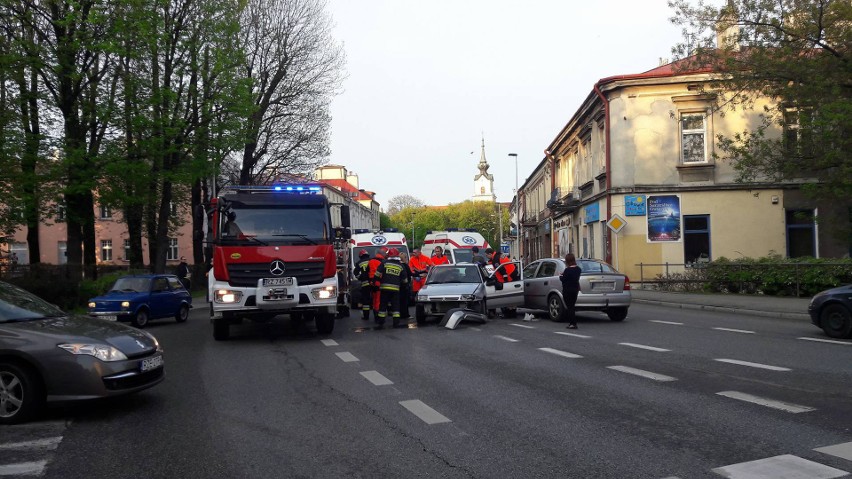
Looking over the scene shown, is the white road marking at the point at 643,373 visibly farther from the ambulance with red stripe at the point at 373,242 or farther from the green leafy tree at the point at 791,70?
the ambulance with red stripe at the point at 373,242

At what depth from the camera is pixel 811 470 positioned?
4.80m

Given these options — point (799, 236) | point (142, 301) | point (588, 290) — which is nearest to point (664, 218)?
point (799, 236)

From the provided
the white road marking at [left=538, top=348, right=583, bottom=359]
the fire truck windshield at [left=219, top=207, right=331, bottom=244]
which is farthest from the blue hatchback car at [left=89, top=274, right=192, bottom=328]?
the white road marking at [left=538, top=348, right=583, bottom=359]

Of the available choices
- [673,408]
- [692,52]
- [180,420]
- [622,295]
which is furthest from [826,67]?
[180,420]

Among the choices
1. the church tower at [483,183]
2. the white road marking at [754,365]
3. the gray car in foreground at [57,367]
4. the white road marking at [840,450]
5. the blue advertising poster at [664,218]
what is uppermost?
the church tower at [483,183]

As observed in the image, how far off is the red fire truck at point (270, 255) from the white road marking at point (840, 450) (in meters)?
9.39

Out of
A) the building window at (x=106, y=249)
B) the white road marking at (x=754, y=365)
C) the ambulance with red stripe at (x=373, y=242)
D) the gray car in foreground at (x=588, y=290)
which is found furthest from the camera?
the building window at (x=106, y=249)

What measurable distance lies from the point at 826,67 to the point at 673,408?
17.2 m

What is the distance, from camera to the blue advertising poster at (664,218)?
30.3m

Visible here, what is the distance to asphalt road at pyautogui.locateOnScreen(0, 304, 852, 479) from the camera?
5.17m

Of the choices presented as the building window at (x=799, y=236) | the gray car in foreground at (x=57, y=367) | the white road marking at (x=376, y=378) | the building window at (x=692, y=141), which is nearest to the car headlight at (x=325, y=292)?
the white road marking at (x=376, y=378)

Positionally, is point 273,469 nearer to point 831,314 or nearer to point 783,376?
point 783,376

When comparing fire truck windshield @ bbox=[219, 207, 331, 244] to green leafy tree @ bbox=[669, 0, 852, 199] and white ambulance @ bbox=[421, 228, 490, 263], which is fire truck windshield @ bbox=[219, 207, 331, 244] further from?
green leafy tree @ bbox=[669, 0, 852, 199]

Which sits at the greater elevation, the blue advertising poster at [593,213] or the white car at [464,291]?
the blue advertising poster at [593,213]
